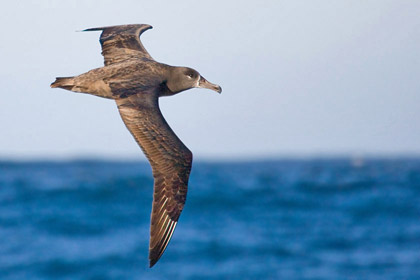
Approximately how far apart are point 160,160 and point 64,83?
1.93 m

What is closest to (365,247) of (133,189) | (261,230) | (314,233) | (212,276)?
(314,233)

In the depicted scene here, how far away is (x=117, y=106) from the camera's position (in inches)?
362

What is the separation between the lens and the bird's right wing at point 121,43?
11.2 metres

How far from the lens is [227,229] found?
42.0m

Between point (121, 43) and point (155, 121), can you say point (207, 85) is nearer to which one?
point (155, 121)

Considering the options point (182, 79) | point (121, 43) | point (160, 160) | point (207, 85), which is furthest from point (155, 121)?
point (121, 43)

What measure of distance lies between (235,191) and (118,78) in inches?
1711

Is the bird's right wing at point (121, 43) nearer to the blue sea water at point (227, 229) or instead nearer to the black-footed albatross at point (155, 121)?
the black-footed albatross at point (155, 121)

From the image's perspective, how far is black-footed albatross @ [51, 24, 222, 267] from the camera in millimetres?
9055

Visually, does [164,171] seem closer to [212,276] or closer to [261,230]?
[212,276]

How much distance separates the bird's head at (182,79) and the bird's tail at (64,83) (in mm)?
1255

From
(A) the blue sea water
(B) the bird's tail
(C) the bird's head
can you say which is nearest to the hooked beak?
(C) the bird's head

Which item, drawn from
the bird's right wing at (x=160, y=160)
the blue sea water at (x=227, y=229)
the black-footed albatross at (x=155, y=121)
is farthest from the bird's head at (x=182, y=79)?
the blue sea water at (x=227, y=229)

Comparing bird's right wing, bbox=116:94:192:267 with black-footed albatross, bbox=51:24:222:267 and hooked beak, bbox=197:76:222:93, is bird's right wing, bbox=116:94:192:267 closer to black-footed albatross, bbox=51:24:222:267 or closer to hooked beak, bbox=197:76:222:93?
black-footed albatross, bbox=51:24:222:267
